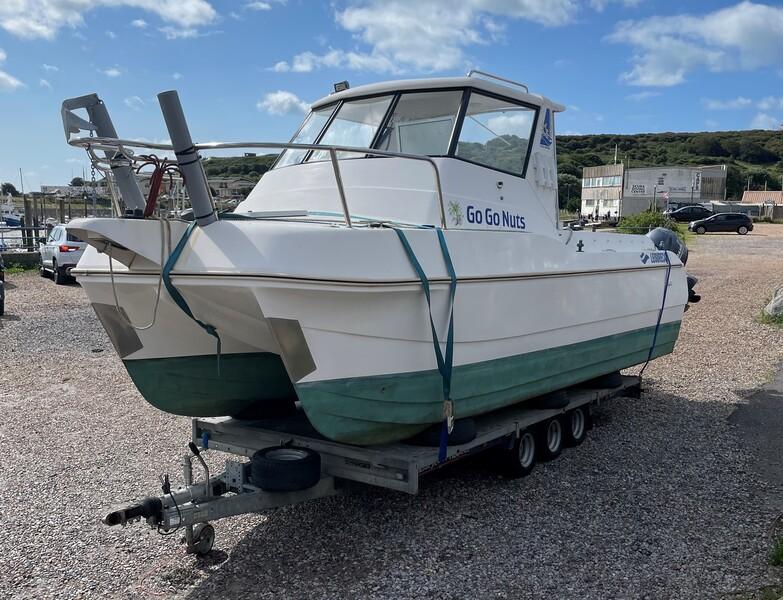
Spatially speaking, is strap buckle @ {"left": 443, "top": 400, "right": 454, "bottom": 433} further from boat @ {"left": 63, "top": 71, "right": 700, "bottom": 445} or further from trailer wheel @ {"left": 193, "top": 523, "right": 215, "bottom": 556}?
trailer wheel @ {"left": 193, "top": 523, "right": 215, "bottom": 556}

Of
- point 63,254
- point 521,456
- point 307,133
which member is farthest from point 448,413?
point 63,254

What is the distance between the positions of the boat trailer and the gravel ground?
0.27 m

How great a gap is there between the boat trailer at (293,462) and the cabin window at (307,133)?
1952mm

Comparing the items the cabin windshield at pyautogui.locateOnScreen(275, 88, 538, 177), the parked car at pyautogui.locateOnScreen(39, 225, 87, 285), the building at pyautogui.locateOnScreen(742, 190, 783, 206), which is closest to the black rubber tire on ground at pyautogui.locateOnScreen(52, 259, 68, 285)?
the parked car at pyautogui.locateOnScreen(39, 225, 87, 285)

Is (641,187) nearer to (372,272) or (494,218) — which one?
(494,218)

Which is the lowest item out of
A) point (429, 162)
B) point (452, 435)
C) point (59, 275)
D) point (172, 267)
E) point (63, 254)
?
point (59, 275)

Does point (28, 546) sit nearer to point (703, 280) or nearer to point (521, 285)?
point (521, 285)

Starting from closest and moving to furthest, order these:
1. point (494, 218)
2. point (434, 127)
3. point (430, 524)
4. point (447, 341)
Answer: point (447, 341) < point (430, 524) < point (494, 218) < point (434, 127)

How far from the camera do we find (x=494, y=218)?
513 centimetres

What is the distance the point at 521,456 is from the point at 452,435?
1.01m

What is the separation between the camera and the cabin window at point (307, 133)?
569cm

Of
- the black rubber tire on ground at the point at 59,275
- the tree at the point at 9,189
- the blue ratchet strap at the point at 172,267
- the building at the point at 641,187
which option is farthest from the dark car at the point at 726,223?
the tree at the point at 9,189

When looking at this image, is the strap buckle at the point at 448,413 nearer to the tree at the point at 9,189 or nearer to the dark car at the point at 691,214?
the dark car at the point at 691,214

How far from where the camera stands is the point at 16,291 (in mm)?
15742
